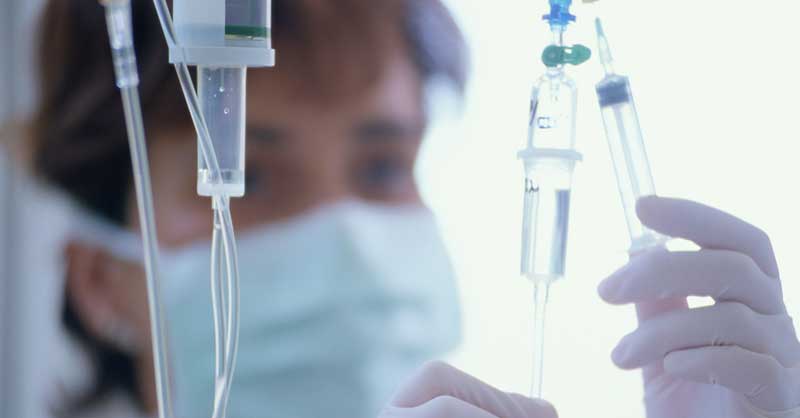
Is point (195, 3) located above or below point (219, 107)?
above

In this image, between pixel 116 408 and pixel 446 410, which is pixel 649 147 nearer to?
pixel 446 410

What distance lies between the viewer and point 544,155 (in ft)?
3.46

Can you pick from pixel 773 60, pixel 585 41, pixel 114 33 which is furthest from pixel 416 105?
pixel 114 33

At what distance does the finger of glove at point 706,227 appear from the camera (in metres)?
1.08

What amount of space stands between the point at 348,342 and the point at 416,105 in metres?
0.65

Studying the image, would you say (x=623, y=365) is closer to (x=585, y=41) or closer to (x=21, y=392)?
(x=585, y=41)

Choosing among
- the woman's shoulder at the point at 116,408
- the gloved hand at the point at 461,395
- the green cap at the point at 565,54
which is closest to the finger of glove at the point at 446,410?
the gloved hand at the point at 461,395

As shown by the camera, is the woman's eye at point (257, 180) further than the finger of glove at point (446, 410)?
Yes

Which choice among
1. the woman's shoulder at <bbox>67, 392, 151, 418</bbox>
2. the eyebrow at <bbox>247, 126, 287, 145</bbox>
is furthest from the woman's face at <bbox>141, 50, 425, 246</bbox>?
the woman's shoulder at <bbox>67, 392, 151, 418</bbox>

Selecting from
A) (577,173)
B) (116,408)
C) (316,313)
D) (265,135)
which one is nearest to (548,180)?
(577,173)

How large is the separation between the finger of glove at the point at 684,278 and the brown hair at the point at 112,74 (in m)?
1.15

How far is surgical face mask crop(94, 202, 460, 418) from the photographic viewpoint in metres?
2.06

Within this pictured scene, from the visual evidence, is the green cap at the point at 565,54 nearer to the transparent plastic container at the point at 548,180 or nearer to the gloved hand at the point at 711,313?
the transparent plastic container at the point at 548,180

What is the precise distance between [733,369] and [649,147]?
2.55 feet
